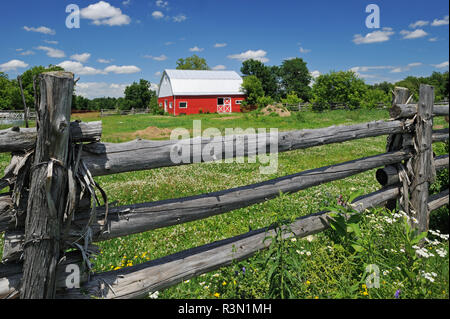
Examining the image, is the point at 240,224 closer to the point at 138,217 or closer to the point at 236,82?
the point at 138,217

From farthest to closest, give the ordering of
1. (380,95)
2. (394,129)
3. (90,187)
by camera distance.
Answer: (380,95)
(394,129)
(90,187)

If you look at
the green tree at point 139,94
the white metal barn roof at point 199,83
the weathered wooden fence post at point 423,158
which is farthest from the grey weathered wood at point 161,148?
the green tree at point 139,94

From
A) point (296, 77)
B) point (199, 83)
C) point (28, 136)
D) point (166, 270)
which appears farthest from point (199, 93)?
point (296, 77)

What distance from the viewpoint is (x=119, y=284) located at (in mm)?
2646

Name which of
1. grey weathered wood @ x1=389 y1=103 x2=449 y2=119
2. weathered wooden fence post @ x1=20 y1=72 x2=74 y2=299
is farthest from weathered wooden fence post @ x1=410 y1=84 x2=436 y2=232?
weathered wooden fence post @ x1=20 y1=72 x2=74 y2=299

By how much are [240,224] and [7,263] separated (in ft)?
11.9

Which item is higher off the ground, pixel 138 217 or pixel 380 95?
pixel 380 95

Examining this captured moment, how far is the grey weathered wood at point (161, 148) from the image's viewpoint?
8.32 ft

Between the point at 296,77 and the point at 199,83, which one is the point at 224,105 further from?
the point at 296,77

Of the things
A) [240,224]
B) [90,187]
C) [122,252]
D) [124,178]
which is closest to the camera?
[90,187]

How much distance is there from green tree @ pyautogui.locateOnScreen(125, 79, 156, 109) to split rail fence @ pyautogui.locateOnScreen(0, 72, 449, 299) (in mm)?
62386
